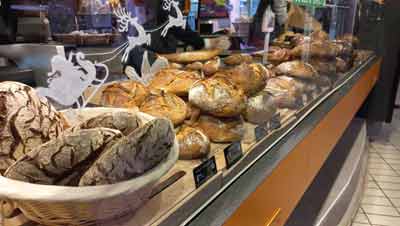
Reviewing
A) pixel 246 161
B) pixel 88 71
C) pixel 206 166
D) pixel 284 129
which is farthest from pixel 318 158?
pixel 88 71

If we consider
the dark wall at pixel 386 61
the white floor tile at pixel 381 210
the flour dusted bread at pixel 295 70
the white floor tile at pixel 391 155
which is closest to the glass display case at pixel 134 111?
the flour dusted bread at pixel 295 70

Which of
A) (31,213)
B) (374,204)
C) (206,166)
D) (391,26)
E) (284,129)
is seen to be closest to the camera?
(31,213)

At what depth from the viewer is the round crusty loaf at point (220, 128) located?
2.93ft

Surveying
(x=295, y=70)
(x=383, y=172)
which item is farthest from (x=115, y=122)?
(x=383, y=172)

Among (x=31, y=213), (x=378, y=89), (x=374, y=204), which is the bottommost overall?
(x=374, y=204)

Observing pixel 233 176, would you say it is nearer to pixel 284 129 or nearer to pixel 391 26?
pixel 284 129

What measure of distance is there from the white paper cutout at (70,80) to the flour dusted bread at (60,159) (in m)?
0.14

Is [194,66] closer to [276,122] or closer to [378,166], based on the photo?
[276,122]

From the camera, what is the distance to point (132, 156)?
45 cm

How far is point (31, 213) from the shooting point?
1.44 feet

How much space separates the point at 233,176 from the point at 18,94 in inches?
19.5

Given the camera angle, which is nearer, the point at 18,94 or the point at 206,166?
the point at 18,94

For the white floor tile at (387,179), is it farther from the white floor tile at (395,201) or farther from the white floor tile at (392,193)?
the white floor tile at (395,201)

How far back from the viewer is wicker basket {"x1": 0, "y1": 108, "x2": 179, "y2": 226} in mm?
393
